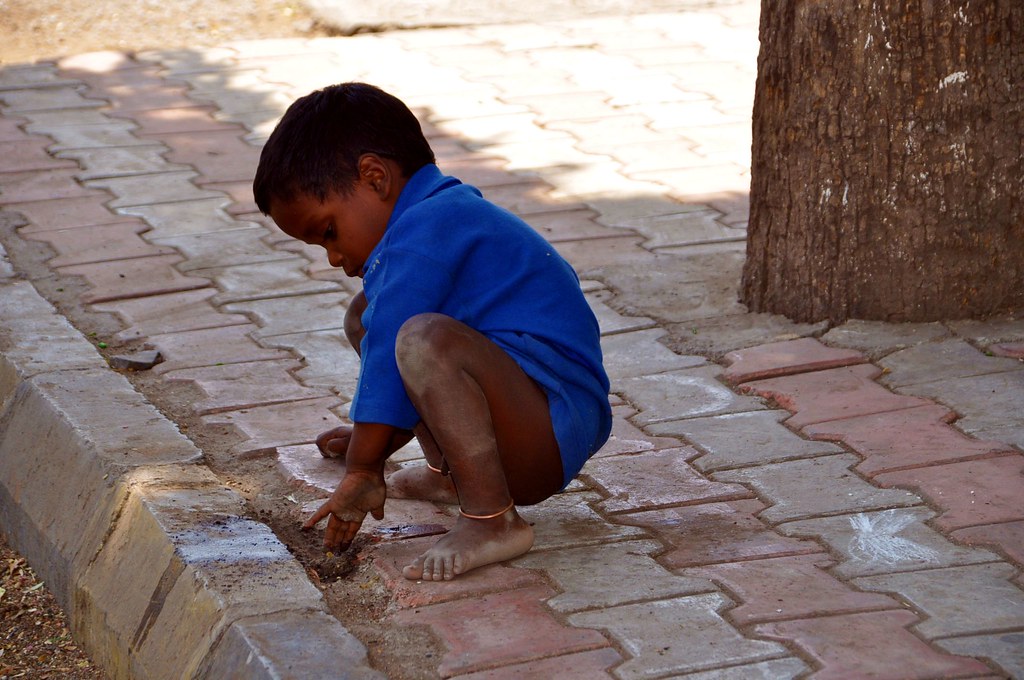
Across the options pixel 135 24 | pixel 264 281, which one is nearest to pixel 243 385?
pixel 264 281

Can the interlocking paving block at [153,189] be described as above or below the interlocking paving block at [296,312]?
above

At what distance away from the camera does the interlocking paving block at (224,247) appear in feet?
16.8

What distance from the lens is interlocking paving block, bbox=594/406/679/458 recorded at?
3529mm

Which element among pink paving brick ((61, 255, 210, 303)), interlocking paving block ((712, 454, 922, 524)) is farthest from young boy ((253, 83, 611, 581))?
pink paving brick ((61, 255, 210, 303))

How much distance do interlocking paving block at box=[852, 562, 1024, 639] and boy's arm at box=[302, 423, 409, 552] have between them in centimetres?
95

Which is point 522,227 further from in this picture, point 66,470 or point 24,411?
point 24,411

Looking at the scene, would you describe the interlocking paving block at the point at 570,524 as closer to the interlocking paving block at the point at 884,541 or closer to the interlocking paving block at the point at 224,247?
the interlocking paving block at the point at 884,541

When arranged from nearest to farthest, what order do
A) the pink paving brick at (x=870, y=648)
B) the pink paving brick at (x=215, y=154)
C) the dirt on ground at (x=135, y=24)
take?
the pink paving brick at (x=870, y=648)
the pink paving brick at (x=215, y=154)
the dirt on ground at (x=135, y=24)

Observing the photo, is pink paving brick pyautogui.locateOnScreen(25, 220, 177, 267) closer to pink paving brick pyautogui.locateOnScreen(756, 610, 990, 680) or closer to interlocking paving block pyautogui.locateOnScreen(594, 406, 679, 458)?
interlocking paving block pyautogui.locateOnScreen(594, 406, 679, 458)

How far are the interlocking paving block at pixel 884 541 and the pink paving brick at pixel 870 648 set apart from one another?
226 mm

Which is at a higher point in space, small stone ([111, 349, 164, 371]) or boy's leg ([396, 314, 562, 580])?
boy's leg ([396, 314, 562, 580])

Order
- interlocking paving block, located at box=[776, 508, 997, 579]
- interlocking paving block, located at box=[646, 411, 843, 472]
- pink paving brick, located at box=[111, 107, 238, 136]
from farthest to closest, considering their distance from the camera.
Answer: pink paving brick, located at box=[111, 107, 238, 136], interlocking paving block, located at box=[646, 411, 843, 472], interlocking paving block, located at box=[776, 508, 997, 579]

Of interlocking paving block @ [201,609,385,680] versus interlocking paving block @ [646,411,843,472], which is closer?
interlocking paving block @ [201,609,385,680]

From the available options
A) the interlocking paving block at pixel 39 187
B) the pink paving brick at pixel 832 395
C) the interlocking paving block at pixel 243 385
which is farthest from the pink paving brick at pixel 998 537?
the interlocking paving block at pixel 39 187
